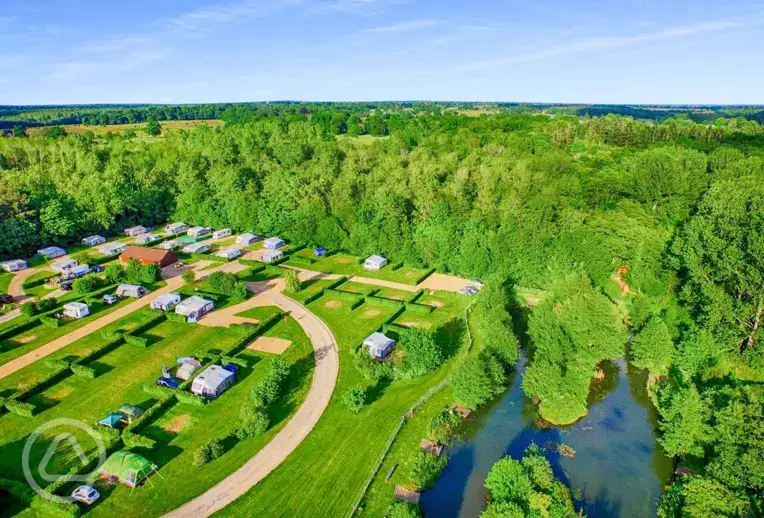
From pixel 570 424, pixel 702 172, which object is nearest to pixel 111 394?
pixel 570 424

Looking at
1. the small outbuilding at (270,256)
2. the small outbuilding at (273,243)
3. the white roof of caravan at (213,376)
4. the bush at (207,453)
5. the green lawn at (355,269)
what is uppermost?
the small outbuilding at (273,243)

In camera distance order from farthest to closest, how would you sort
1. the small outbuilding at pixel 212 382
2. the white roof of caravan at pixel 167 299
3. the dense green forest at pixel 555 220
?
the white roof of caravan at pixel 167 299, the small outbuilding at pixel 212 382, the dense green forest at pixel 555 220

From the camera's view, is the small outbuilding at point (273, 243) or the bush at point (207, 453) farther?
the small outbuilding at point (273, 243)

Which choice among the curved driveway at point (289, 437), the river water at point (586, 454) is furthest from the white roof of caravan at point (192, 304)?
the river water at point (586, 454)

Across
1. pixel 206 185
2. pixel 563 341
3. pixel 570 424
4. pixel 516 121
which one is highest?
pixel 516 121

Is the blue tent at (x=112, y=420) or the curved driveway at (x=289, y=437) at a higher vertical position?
the blue tent at (x=112, y=420)

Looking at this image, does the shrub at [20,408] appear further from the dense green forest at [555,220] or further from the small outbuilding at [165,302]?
the dense green forest at [555,220]

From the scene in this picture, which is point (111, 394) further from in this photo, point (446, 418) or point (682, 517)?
point (682, 517)
